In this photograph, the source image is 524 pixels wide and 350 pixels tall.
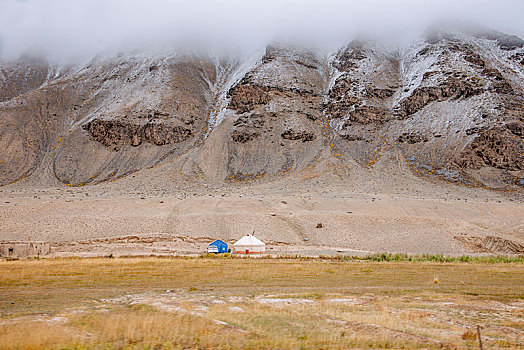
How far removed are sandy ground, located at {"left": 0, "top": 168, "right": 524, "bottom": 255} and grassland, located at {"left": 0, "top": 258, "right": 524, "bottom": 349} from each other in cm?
1330

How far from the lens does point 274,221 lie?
4000 centimetres

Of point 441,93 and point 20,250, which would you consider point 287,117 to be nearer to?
point 441,93

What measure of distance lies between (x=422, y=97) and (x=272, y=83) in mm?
28932

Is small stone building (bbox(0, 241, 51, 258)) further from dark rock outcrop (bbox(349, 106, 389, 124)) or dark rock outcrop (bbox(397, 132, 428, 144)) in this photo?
dark rock outcrop (bbox(349, 106, 389, 124))

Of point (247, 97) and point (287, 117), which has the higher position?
point (247, 97)

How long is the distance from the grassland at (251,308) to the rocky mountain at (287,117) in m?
46.6

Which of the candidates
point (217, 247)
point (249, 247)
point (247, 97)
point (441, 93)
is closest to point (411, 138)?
point (441, 93)

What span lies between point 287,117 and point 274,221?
4254 centimetres

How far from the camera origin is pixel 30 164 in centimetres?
7112

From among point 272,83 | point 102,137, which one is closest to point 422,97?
point 272,83

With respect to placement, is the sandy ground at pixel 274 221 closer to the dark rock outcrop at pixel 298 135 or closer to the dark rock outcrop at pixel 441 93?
the dark rock outcrop at pixel 298 135

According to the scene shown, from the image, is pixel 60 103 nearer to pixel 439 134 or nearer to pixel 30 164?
pixel 30 164

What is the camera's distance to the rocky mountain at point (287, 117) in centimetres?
6706

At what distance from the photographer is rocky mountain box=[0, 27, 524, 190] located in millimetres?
67062
